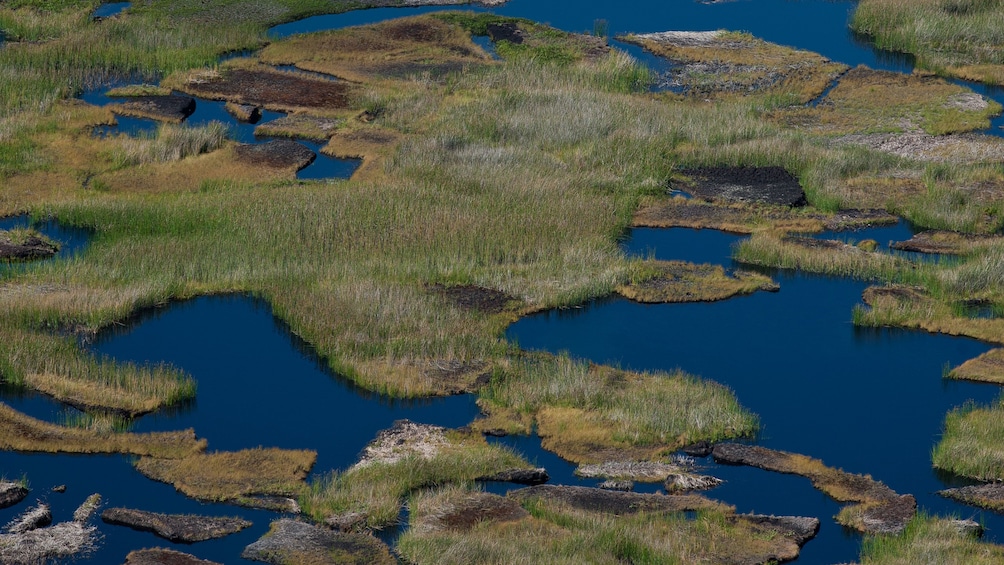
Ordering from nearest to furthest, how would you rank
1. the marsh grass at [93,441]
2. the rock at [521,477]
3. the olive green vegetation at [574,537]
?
the olive green vegetation at [574,537], the rock at [521,477], the marsh grass at [93,441]

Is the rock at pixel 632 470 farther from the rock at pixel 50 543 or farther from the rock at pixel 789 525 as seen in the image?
the rock at pixel 50 543

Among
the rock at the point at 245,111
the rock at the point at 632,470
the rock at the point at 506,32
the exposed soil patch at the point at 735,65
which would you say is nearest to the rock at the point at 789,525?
the rock at the point at 632,470

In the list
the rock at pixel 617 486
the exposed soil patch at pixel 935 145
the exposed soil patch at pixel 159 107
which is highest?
the exposed soil patch at pixel 935 145

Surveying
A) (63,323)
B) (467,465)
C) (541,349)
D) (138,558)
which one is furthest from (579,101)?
(138,558)

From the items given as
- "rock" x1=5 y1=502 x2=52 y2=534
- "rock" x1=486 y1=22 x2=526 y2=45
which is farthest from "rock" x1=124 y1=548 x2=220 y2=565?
"rock" x1=486 y1=22 x2=526 y2=45

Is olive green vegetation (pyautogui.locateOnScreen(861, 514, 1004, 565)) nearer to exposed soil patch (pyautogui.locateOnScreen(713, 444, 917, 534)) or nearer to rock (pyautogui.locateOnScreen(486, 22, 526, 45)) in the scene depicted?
exposed soil patch (pyautogui.locateOnScreen(713, 444, 917, 534))

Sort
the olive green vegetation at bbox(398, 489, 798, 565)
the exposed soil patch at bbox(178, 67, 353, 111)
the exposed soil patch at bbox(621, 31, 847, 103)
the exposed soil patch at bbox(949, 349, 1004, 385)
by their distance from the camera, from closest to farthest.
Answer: the olive green vegetation at bbox(398, 489, 798, 565) → the exposed soil patch at bbox(949, 349, 1004, 385) → the exposed soil patch at bbox(178, 67, 353, 111) → the exposed soil patch at bbox(621, 31, 847, 103)
